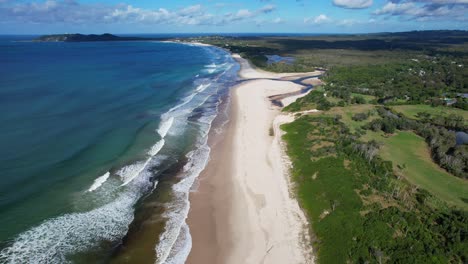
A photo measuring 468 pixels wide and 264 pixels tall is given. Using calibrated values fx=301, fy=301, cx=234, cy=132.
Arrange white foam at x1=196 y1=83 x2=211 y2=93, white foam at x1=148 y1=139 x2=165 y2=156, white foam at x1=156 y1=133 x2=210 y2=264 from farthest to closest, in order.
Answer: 1. white foam at x1=196 y1=83 x2=211 y2=93
2. white foam at x1=148 y1=139 x2=165 y2=156
3. white foam at x1=156 y1=133 x2=210 y2=264

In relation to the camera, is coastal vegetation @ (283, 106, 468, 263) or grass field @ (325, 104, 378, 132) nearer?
coastal vegetation @ (283, 106, 468, 263)

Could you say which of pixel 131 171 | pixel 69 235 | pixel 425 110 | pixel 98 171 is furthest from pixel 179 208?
pixel 425 110

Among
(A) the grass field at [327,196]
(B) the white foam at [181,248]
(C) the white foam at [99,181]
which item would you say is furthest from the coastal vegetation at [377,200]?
(C) the white foam at [99,181]

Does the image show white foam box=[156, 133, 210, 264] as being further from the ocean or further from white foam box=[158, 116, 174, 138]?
white foam box=[158, 116, 174, 138]

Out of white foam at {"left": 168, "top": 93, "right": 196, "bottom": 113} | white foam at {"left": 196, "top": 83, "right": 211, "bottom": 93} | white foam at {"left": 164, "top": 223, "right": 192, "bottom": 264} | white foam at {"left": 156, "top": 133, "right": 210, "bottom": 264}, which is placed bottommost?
white foam at {"left": 164, "top": 223, "right": 192, "bottom": 264}

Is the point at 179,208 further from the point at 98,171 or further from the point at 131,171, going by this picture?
the point at 98,171

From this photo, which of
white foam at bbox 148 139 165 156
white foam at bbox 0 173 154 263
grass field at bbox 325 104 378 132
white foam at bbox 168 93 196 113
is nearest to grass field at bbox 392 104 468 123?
grass field at bbox 325 104 378 132

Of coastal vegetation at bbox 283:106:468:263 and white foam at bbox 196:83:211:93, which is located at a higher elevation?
white foam at bbox 196:83:211:93
